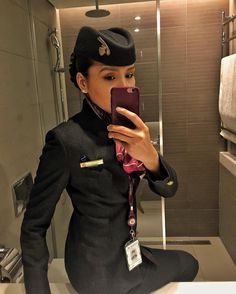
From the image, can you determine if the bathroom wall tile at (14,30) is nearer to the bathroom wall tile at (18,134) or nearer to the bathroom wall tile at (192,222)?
the bathroom wall tile at (18,134)

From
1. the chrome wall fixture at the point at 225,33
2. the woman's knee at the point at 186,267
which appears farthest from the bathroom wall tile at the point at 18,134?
the chrome wall fixture at the point at 225,33

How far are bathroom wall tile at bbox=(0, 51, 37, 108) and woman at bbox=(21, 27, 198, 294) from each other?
1.54 feet

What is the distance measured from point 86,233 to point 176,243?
1.57 metres

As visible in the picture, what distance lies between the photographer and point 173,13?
1959 mm

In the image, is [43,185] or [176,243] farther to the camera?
[176,243]

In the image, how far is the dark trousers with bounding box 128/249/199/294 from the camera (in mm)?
856

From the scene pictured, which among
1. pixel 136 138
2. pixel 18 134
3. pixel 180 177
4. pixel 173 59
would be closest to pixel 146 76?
pixel 173 59

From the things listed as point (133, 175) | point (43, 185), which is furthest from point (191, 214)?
point (43, 185)

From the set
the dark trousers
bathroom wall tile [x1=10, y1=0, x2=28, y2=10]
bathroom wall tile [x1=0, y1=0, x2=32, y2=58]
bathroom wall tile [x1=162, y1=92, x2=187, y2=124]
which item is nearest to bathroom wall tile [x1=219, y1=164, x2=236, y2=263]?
bathroom wall tile [x1=162, y1=92, x2=187, y2=124]

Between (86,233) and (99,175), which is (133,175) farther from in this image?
(86,233)

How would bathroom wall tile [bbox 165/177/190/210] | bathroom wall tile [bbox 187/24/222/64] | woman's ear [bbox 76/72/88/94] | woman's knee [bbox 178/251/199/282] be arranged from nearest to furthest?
woman's ear [bbox 76/72/88/94] < woman's knee [bbox 178/251/199/282] < bathroom wall tile [bbox 187/24/222/64] < bathroom wall tile [bbox 165/177/190/210]

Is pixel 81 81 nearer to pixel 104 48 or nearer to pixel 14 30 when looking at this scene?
pixel 104 48

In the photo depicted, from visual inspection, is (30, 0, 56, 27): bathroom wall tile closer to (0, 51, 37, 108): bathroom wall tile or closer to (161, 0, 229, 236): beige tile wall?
(0, 51, 37, 108): bathroom wall tile

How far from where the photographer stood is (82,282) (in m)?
0.80
